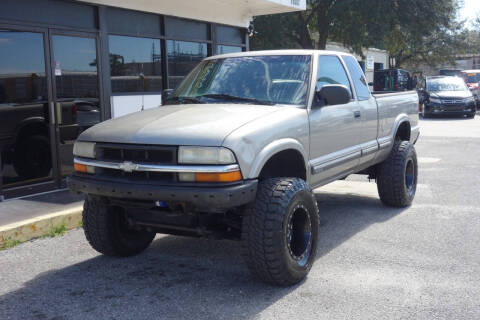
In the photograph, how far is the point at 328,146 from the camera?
5.13 m

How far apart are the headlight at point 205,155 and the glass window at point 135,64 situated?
559 centimetres

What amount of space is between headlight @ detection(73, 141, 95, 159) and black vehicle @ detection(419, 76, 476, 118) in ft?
63.4

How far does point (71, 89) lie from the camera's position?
27.1 feet

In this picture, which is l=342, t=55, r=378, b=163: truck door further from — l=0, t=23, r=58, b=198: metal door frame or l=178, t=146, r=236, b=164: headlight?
l=0, t=23, r=58, b=198: metal door frame

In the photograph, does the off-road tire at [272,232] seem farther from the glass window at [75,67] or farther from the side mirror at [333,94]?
the glass window at [75,67]

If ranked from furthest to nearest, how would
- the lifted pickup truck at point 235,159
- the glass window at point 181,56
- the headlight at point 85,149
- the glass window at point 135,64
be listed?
1. the glass window at point 181,56
2. the glass window at point 135,64
3. the headlight at point 85,149
4. the lifted pickup truck at point 235,159

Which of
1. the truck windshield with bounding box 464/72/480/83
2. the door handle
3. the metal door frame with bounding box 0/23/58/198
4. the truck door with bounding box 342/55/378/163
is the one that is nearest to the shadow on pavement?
the truck door with bounding box 342/55/378/163

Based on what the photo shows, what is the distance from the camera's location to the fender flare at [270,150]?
4004mm

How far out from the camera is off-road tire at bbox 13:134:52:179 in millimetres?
7570

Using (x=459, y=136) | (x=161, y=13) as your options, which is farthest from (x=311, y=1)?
(x=161, y=13)

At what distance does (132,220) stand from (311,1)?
2139 cm

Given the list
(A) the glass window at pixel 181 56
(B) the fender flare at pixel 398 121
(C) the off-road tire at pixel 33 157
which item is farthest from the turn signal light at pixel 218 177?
(A) the glass window at pixel 181 56

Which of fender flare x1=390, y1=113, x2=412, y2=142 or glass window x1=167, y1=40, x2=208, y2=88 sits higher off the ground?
glass window x1=167, y1=40, x2=208, y2=88

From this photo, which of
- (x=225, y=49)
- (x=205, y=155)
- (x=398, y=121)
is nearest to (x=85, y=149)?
(x=205, y=155)
